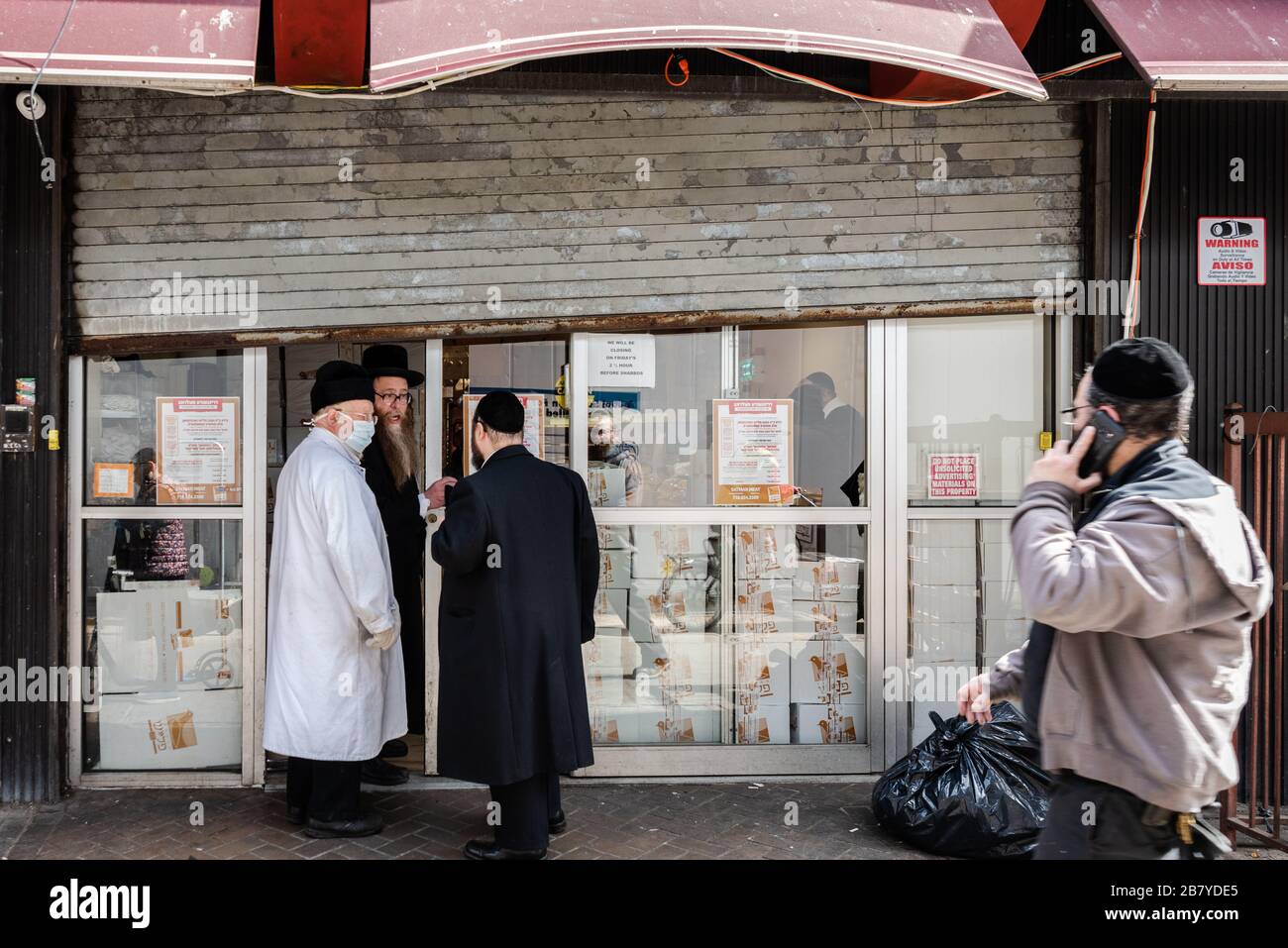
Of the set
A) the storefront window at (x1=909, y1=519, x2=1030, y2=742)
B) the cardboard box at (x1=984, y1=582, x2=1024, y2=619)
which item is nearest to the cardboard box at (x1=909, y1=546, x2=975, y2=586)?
the storefront window at (x1=909, y1=519, x2=1030, y2=742)

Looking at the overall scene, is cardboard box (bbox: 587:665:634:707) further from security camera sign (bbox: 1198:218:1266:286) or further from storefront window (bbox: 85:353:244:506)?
security camera sign (bbox: 1198:218:1266:286)

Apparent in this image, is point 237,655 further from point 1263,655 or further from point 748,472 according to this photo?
point 1263,655

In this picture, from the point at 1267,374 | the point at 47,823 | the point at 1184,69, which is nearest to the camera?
the point at 1184,69

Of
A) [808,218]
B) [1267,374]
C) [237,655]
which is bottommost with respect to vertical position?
[237,655]

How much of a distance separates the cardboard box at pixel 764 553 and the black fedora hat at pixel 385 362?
198 cm

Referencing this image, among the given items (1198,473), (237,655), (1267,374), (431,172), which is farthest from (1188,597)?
(237,655)

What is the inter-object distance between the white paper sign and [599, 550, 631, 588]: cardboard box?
2.95ft

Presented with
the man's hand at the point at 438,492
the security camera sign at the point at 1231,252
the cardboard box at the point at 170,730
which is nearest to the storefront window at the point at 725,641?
the man's hand at the point at 438,492

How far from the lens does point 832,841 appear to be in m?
4.51

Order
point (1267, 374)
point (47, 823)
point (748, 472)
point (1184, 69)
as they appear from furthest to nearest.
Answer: point (748, 472) < point (1267, 374) < point (47, 823) < point (1184, 69)

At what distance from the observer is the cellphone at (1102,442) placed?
2.38 metres

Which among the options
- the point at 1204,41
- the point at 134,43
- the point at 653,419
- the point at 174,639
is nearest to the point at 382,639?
the point at 174,639

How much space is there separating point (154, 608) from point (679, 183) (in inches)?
138

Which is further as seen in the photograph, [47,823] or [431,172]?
[431,172]
